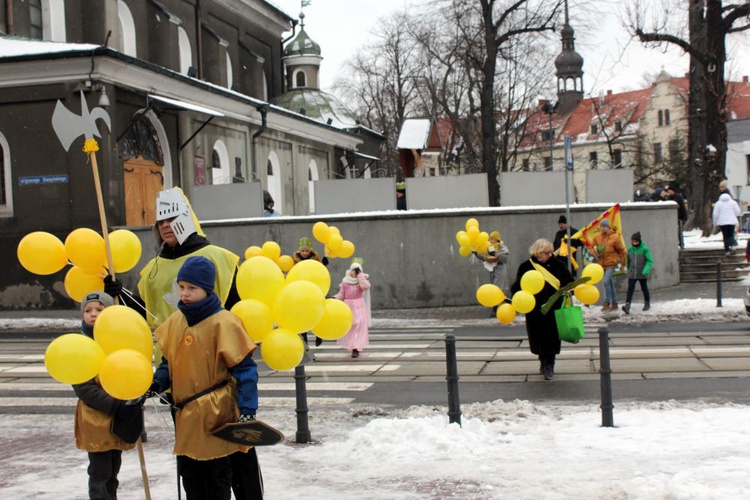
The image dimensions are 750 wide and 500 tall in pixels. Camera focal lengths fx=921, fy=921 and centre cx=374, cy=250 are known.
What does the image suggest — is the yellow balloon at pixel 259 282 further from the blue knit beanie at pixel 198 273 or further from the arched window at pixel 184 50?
the arched window at pixel 184 50

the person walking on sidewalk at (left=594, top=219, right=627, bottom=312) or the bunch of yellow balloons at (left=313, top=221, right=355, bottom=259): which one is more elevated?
the bunch of yellow balloons at (left=313, top=221, right=355, bottom=259)

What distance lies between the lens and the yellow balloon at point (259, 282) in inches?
217

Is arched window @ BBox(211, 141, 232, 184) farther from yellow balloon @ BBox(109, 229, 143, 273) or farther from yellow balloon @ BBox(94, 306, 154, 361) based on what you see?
yellow balloon @ BBox(94, 306, 154, 361)

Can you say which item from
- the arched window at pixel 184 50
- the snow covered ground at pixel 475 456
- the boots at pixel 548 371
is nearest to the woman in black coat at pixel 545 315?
the boots at pixel 548 371

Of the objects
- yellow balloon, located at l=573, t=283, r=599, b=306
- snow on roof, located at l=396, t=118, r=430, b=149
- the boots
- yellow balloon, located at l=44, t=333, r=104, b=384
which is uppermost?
snow on roof, located at l=396, t=118, r=430, b=149

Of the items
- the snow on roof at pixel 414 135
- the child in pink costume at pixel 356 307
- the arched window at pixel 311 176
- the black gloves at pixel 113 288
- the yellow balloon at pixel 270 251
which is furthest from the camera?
the arched window at pixel 311 176

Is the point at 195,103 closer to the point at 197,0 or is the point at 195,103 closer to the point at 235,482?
the point at 197,0

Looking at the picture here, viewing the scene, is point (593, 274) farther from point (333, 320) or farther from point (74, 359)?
point (74, 359)

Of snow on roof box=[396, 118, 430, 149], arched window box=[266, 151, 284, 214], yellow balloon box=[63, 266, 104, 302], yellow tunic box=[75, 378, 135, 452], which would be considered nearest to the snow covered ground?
yellow tunic box=[75, 378, 135, 452]

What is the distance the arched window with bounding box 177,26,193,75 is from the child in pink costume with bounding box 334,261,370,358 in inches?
861

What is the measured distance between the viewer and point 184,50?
34.3 metres

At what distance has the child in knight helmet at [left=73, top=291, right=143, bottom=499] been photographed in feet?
18.5

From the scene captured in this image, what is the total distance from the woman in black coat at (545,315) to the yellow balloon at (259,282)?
20.1ft

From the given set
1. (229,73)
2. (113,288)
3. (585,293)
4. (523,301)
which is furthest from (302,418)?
(229,73)
